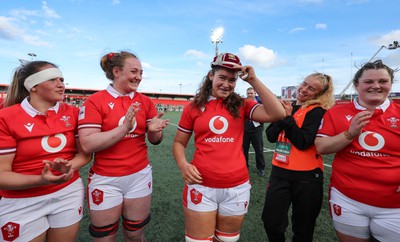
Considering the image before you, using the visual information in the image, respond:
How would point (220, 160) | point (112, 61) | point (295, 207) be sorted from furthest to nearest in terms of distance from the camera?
point (295, 207) → point (112, 61) → point (220, 160)

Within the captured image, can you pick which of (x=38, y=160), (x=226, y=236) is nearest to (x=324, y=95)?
(x=226, y=236)

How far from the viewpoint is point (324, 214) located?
3.60m

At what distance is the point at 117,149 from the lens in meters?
2.04

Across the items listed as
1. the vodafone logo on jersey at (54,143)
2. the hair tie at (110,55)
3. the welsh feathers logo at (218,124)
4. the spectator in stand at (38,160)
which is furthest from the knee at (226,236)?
the hair tie at (110,55)

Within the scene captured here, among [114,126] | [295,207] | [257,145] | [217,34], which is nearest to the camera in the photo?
[114,126]

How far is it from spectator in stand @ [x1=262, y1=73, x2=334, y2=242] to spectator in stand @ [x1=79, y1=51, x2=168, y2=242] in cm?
119

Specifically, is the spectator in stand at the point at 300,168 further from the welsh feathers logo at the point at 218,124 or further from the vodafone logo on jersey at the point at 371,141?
the welsh feathers logo at the point at 218,124

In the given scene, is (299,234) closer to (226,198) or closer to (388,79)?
(226,198)

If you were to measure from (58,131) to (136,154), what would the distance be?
2.16ft

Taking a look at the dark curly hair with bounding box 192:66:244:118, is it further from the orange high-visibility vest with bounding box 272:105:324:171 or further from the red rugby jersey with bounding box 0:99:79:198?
the red rugby jersey with bounding box 0:99:79:198

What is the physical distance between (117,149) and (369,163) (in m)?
2.03

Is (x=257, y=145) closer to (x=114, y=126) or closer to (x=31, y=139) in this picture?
(x=114, y=126)

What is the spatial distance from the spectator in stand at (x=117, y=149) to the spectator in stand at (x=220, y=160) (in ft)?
1.37

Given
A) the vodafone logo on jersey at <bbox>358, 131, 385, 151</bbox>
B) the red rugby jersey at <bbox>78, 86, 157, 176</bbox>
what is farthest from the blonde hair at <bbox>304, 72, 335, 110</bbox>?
the red rugby jersey at <bbox>78, 86, 157, 176</bbox>
